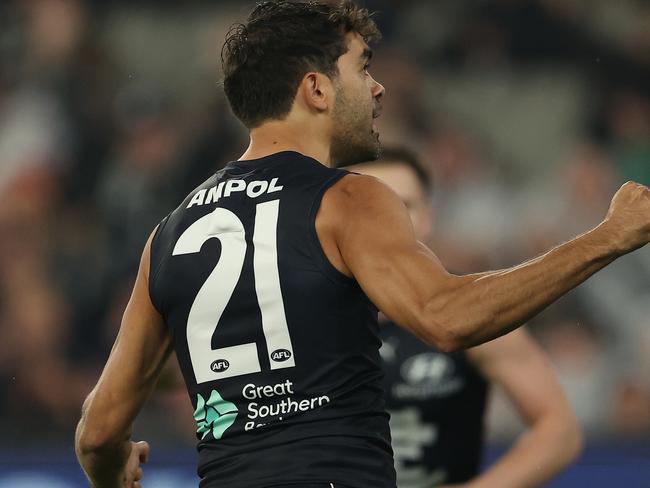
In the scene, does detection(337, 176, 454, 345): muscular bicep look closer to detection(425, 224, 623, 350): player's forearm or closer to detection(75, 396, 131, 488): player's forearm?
detection(425, 224, 623, 350): player's forearm

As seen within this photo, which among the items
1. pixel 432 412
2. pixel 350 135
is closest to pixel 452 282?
pixel 350 135

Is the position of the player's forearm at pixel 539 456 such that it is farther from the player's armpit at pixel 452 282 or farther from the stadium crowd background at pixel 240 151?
the stadium crowd background at pixel 240 151

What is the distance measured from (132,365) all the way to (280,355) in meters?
0.56

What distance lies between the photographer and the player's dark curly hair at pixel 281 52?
10.8 feet

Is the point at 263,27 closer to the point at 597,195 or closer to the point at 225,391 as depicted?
the point at 225,391

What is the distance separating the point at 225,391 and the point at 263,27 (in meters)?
0.97

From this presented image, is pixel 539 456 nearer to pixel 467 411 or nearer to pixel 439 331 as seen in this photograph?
pixel 467 411

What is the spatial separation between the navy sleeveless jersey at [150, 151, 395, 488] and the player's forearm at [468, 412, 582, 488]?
185 cm

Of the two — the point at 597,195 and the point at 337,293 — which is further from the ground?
the point at 337,293

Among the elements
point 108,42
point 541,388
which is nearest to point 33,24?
point 108,42

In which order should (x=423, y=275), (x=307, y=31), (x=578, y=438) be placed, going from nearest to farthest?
(x=423, y=275) < (x=307, y=31) < (x=578, y=438)

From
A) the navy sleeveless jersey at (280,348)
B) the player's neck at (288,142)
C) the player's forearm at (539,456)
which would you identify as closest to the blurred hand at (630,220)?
the navy sleeveless jersey at (280,348)

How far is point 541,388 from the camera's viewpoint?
16.3ft

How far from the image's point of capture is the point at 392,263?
2.84 meters
